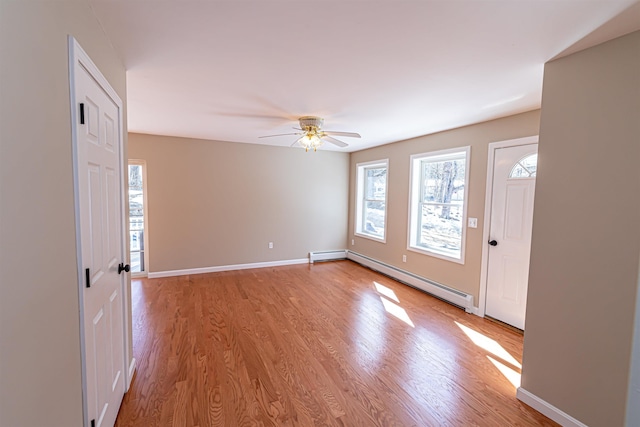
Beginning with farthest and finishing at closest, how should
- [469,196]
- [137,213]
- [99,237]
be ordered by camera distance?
[137,213] → [469,196] → [99,237]

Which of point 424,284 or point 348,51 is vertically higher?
point 348,51

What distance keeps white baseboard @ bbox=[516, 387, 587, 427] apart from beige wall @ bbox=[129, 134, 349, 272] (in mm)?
4372

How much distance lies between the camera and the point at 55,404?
1.05 m

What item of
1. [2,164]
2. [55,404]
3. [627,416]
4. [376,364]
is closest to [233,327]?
[376,364]

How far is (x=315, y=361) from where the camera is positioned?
2.54 meters

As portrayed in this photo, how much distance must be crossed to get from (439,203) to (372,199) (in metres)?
1.75

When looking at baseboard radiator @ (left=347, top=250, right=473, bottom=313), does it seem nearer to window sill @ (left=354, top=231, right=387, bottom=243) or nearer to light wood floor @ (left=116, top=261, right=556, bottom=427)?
light wood floor @ (left=116, top=261, right=556, bottom=427)

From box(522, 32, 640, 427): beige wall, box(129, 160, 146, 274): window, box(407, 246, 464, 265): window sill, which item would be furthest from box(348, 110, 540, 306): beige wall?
box(129, 160, 146, 274): window

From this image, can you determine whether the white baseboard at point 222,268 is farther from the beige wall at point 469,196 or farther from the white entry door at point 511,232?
the white entry door at point 511,232

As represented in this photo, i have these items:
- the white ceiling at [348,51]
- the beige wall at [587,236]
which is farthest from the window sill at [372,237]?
the beige wall at [587,236]

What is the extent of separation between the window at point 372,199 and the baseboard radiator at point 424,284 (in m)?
0.51

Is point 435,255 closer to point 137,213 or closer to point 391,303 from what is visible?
point 391,303

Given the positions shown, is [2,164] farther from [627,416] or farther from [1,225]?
[627,416]

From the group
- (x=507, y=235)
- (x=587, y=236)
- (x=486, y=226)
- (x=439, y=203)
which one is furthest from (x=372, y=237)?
(x=587, y=236)
